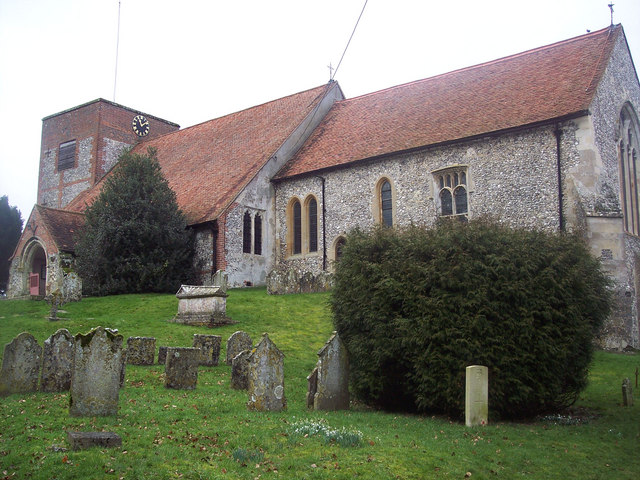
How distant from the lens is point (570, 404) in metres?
11.5

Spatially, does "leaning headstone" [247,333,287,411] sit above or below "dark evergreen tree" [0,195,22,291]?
below

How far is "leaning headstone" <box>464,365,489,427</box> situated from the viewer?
31.7 feet

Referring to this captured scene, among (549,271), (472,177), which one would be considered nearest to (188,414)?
(549,271)

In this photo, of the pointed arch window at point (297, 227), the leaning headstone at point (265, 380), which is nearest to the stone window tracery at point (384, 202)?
the pointed arch window at point (297, 227)

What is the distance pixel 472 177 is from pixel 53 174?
3007 cm

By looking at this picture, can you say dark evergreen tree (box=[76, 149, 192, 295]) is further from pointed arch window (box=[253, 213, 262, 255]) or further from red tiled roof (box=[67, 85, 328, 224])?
pointed arch window (box=[253, 213, 262, 255])

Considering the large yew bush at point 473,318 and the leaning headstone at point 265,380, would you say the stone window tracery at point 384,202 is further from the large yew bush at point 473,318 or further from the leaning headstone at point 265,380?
the leaning headstone at point 265,380

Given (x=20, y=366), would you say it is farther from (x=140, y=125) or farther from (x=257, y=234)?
(x=140, y=125)

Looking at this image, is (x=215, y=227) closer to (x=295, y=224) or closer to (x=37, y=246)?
(x=295, y=224)

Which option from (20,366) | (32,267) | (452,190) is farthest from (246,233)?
(20,366)

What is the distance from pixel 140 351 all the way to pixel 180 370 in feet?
8.61

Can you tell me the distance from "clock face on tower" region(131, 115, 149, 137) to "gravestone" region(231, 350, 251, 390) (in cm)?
3181

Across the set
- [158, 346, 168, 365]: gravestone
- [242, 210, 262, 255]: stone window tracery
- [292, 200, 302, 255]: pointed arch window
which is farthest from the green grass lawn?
[292, 200, 302, 255]: pointed arch window

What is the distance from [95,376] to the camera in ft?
27.7
